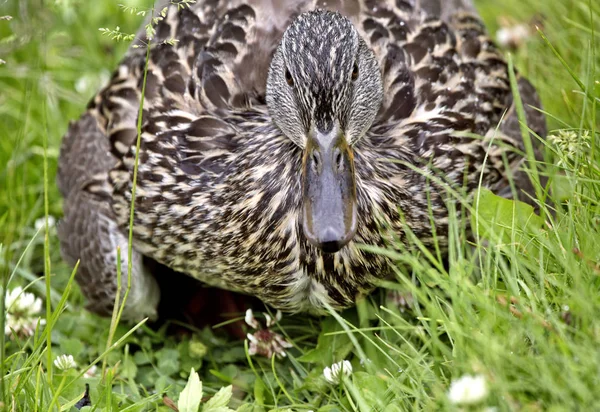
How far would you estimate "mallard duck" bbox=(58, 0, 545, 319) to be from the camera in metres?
2.92

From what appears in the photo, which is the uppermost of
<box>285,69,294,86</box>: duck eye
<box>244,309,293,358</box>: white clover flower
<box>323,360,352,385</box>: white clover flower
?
<box>285,69,294,86</box>: duck eye

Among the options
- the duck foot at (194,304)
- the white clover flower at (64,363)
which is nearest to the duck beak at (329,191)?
the white clover flower at (64,363)

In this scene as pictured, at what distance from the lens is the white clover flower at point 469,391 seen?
2.14 meters

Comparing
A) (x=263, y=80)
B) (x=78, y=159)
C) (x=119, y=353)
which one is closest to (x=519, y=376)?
(x=263, y=80)

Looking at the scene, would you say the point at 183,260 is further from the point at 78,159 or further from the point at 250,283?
the point at 78,159

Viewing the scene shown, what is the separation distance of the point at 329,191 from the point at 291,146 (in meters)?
0.43

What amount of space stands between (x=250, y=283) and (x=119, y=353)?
0.71 meters

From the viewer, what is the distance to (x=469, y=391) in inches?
84.8

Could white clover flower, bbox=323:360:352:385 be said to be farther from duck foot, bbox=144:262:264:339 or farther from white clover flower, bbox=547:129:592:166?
white clover flower, bbox=547:129:592:166

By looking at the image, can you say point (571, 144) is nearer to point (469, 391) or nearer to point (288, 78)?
point (288, 78)

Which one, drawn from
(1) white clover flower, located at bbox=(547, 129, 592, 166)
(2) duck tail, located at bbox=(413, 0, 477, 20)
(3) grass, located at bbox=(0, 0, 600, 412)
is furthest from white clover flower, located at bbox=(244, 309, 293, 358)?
(2) duck tail, located at bbox=(413, 0, 477, 20)

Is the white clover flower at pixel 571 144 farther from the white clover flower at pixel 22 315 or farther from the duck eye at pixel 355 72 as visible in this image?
the white clover flower at pixel 22 315

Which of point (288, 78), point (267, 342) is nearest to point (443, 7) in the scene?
point (288, 78)

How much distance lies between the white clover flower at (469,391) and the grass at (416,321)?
0.18 ft
